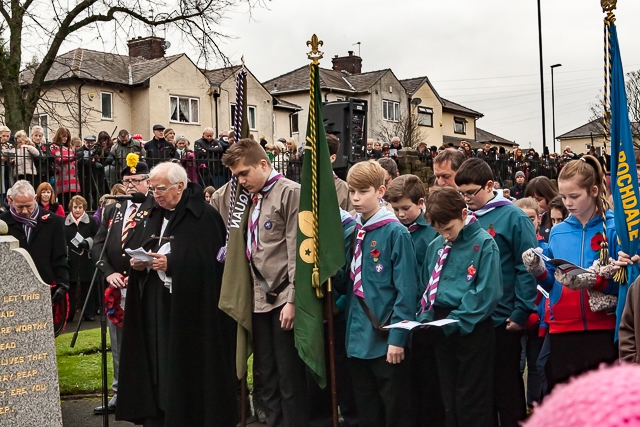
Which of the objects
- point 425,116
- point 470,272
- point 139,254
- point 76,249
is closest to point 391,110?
point 425,116

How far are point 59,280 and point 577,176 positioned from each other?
18.8 feet

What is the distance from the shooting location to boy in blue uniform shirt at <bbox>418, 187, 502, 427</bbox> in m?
4.76

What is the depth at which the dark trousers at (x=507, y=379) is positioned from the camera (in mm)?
5188

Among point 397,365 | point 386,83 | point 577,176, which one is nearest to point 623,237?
point 577,176

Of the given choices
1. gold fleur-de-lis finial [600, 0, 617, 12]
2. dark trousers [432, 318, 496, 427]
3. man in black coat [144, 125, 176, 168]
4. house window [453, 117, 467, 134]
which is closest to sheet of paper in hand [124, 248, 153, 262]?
dark trousers [432, 318, 496, 427]

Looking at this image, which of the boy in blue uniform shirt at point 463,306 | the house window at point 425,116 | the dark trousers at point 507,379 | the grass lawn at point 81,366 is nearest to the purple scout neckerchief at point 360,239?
the boy in blue uniform shirt at point 463,306

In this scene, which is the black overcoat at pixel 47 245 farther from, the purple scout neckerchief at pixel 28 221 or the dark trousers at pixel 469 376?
the dark trousers at pixel 469 376

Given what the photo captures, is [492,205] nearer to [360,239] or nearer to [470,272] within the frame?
[470,272]

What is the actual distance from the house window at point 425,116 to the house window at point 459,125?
14.3ft

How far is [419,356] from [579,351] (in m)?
1.16

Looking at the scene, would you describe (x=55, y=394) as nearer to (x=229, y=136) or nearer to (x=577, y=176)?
(x=577, y=176)

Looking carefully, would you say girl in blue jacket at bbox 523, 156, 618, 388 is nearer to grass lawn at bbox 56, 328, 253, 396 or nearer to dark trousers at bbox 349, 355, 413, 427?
dark trousers at bbox 349, 355, 413, 427

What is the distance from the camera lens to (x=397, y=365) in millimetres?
5094

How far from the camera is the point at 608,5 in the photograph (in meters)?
4.79
